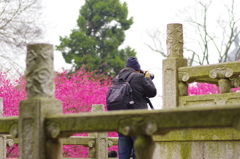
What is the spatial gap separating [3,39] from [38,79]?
13927 mm

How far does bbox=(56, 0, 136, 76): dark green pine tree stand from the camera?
27562 mm

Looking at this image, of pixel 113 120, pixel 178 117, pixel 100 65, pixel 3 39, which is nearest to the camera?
pixel 178 117

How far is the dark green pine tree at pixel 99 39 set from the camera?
90.4 feet

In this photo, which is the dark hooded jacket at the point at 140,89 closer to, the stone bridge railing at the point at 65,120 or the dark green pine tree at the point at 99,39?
the stone bridge railing at the point at 65,120

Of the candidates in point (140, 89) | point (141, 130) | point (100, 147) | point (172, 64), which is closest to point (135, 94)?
point (140, 89)

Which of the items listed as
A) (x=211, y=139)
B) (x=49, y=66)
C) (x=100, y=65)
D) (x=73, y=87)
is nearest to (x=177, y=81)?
(x=211, y=139)

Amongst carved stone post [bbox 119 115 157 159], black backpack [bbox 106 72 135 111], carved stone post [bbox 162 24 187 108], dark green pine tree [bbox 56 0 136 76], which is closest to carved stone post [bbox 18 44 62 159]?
carved stone post [bbox 119 115 157 159]

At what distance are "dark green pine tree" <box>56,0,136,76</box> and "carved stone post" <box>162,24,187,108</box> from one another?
18305 mm

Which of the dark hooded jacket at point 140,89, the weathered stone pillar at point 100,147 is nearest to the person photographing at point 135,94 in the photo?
the dark hooded jacket at point 140,89

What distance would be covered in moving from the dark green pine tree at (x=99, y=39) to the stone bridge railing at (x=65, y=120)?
21695 millimetres

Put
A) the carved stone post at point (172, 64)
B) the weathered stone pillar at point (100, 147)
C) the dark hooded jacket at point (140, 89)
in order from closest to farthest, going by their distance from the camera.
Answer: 1. the dark hooded jacket at point (140, 89)
2. the carved stone post at point (172, 64)
3. the weathered stone pillar at point (100, 147)

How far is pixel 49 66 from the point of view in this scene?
457cm

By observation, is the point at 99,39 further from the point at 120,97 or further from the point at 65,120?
the point at 65,120

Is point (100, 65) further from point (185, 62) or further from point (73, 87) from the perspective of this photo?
point (185, 62)
